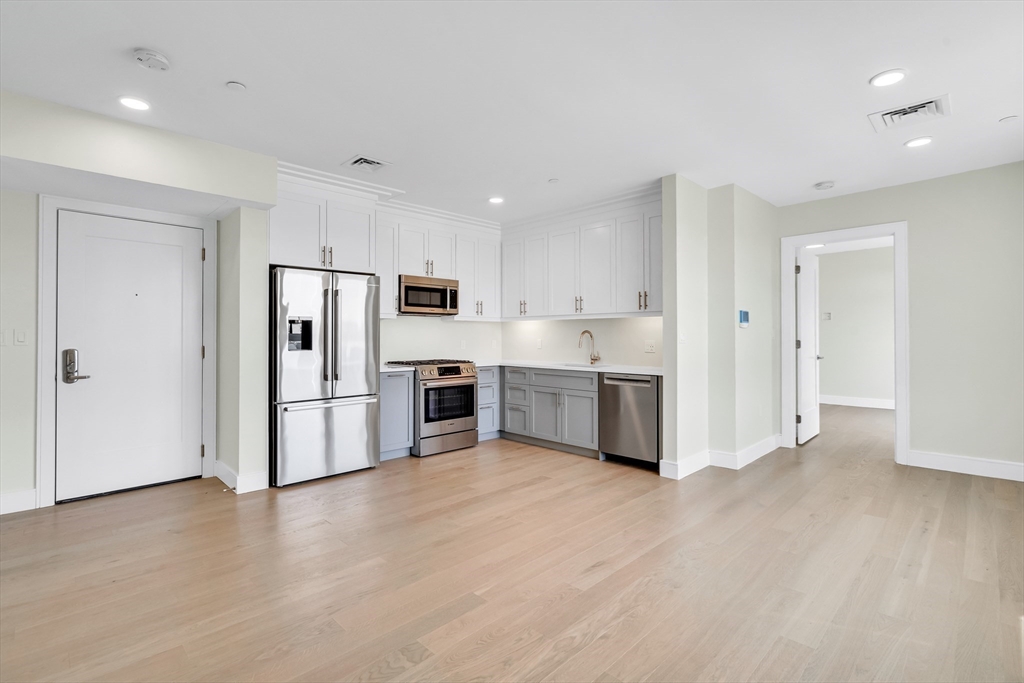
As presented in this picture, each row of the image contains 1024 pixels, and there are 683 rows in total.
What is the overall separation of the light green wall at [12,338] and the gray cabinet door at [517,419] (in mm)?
4118

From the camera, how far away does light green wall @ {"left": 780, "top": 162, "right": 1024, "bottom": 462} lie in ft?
13.8

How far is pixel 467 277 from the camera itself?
5922 mm

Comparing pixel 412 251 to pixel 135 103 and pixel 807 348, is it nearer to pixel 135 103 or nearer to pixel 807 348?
pixel 135 103

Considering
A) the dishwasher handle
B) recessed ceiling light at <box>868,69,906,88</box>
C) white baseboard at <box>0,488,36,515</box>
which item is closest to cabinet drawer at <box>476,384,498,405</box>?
the dishwasher handle

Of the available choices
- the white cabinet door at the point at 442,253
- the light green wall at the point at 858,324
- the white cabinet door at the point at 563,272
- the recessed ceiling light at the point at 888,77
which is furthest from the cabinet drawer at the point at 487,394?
the light green wall at the point at 858,324

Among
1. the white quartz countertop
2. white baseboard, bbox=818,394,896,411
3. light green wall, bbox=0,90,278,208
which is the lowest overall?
white baseboard, bbox=818,394,896,411

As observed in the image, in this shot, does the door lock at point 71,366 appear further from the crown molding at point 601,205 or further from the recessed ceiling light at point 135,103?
the crown molding at point 601,205

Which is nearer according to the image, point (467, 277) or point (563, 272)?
point (563, 272)

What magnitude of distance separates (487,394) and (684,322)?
2461 millimetres

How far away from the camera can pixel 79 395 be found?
3.82 metres

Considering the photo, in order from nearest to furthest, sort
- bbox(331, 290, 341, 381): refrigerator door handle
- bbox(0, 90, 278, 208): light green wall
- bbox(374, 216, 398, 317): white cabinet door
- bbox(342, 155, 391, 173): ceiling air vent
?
bbox(0, 90, 278, 208): light green wall → bbox(342, 155, 391, 173): ceiling air vent → bbox(331, 290, 341, 381): refrigerator door handle → bbox(374, 216, 398, 317): white cabinet door

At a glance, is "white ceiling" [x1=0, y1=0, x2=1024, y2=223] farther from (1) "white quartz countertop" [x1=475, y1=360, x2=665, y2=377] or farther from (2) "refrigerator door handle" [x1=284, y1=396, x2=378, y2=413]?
(2) "refrigerator door handle" [x1=284, y1=396, x2=378, y2=413]

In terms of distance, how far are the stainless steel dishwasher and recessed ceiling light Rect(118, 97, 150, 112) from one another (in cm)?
404

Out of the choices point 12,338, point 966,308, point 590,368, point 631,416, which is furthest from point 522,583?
point 966,308
